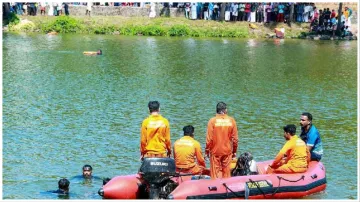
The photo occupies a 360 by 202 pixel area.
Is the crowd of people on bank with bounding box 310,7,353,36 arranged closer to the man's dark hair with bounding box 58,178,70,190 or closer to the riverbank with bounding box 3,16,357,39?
the riverbank with bounding box 3,16,357,39

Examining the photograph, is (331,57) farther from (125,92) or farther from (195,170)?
(195,170)

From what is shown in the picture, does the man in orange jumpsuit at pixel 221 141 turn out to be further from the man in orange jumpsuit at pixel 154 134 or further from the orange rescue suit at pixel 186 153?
the man in orange jumpsuit at pixel 154 134

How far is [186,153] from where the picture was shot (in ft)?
57.3

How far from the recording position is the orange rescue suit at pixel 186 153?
17.4 m

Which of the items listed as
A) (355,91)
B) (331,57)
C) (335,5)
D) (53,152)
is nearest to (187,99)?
(355,91)

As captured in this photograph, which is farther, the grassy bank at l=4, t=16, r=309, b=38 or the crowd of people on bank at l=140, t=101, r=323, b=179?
the grassy bank at l=4, t=16, r=309, b=38

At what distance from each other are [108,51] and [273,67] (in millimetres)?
8939

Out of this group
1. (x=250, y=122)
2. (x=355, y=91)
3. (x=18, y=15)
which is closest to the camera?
(x=250, y=122)

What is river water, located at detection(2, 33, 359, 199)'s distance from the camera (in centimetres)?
2153

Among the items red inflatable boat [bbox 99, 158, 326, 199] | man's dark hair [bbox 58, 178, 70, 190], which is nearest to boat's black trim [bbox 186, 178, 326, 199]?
red inflatable boat [bbox 99, 158, 326, 199]

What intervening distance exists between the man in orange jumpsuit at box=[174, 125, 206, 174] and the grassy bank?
35169 millimetres

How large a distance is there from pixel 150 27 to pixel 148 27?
119 millimetres

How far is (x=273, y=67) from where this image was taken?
132 feet

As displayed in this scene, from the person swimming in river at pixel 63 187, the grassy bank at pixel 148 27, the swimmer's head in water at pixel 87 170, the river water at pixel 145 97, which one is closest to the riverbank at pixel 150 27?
the grassy bank at pixel 148 27
